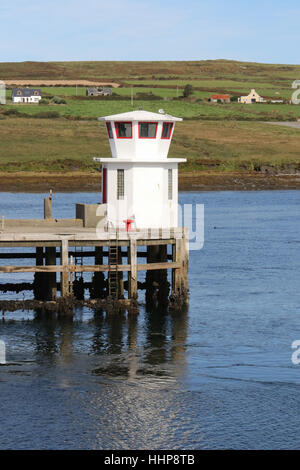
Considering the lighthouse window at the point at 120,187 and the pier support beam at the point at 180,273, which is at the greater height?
the lighthouse window at the point at 120,187

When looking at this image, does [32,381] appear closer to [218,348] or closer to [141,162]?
[218,348]

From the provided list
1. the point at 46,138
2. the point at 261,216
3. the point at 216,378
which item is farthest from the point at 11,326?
the point at 46,138

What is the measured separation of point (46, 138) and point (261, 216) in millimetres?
50396

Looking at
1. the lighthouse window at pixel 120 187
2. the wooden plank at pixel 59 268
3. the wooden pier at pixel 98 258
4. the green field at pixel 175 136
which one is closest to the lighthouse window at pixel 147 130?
the lighthouse window at pixel 120 187

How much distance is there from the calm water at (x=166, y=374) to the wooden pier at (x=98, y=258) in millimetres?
1543

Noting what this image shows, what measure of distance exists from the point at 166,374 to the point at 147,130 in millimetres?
13266

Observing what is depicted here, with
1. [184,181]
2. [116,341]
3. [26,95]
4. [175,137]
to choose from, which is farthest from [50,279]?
[26,95]

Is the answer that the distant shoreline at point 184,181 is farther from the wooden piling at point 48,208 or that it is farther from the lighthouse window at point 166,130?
the lighthouse window at point 166,130

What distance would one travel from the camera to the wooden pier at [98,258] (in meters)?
41.2

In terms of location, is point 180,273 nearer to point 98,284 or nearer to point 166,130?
point 98,284

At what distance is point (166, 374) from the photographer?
35562 millimetres

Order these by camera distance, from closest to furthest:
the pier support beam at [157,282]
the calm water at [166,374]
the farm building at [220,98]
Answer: the calm water at [166,374]
the pier support beam at [157,282]
the farm building at [220,98]

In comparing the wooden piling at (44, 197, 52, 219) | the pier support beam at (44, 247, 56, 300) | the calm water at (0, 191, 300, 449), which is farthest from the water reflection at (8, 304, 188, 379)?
the wooden piling at (44, 197, 52, 219)
